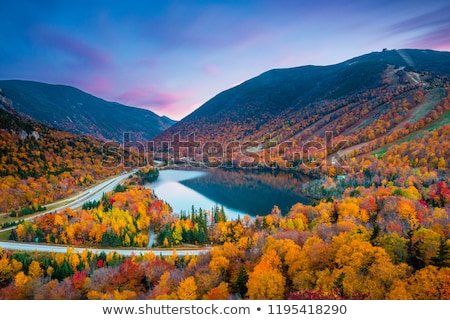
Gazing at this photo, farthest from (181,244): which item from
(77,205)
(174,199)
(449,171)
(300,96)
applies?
(300,96)

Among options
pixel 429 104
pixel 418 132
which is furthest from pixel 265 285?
pixel 429 104

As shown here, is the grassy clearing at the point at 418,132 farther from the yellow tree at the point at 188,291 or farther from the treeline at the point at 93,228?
the yellow tree at the point at 188,291

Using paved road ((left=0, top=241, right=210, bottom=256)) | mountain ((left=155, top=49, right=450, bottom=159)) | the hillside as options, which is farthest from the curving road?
mountain ((left=155, top=49, right=450, bottom=159))

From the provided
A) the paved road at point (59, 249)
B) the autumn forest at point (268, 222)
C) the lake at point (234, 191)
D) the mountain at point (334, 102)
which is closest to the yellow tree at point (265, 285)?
the autumn forest at point (268, 222)

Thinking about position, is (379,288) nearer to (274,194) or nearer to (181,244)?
(181,244)

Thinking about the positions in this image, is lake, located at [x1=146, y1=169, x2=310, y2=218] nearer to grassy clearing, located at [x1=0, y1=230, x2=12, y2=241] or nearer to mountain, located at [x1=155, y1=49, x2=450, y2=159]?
grassy clearing, located at [x1=0, y1=230, x2=12, y2=241]

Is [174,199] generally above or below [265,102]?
below

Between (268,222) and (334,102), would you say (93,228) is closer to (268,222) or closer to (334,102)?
(268,222)
